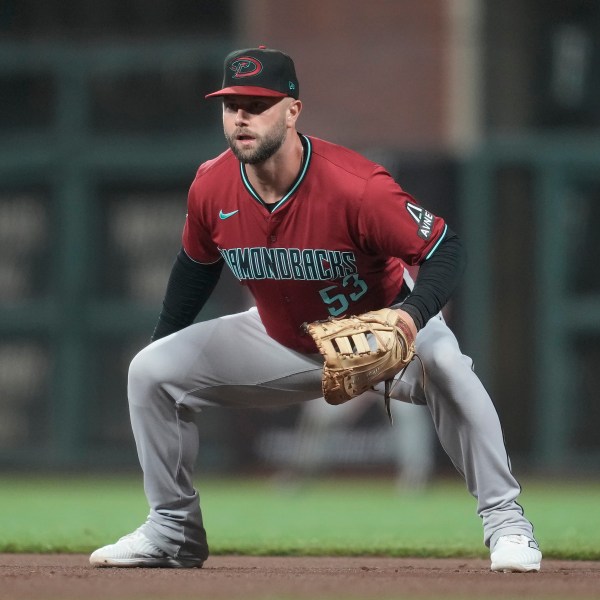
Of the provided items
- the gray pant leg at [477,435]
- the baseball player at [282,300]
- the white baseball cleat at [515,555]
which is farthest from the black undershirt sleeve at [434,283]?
the white baseball cleat at [515,555]

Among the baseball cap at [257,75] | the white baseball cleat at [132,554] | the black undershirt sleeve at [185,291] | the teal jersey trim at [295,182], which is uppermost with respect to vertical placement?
the baseball cap at [257,75]

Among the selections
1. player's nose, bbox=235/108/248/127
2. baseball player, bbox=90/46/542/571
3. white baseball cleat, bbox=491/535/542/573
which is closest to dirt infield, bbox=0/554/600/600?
white baseball cleat, bbox=491/535/542/573

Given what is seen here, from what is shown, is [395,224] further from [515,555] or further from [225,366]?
[515,555]

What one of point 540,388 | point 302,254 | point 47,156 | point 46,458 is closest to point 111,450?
point 46,458

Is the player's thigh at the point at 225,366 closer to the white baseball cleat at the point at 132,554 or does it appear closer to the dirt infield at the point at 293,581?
the white baseball cleat at the point at 132,554

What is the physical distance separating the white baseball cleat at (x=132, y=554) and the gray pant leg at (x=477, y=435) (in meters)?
0.98

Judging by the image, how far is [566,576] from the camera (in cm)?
441

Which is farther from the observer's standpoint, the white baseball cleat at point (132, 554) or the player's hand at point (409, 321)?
the white baseball cleat at point (132, 554)

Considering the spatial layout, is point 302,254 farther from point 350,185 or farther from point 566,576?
point 566,576

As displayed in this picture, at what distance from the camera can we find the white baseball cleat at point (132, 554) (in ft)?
15.5

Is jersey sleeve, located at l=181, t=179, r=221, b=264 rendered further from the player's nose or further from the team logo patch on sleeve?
the team logo patch on sleeve

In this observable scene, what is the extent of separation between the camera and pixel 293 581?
427cm

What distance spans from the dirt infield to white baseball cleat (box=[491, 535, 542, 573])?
0.10 ft

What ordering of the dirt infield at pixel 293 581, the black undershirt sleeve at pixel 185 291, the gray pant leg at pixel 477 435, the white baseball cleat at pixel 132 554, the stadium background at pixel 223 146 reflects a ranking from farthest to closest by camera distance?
the stadium background at pixel 223 146, the black undershirt sleeve at pixel 185 291, the white baseball cleat at pixel 132 554, the gray pant leg at pixel 477 435, the dirt infield at pixel 293 581
